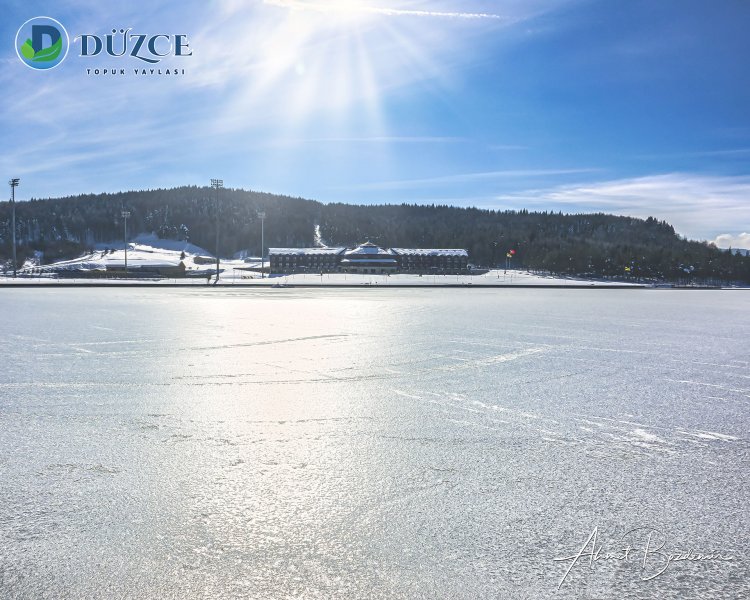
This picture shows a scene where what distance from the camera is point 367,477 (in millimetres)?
5020

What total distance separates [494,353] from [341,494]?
8297mm

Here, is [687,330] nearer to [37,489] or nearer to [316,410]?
[316,410]

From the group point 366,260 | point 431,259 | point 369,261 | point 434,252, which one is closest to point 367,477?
point 369,261

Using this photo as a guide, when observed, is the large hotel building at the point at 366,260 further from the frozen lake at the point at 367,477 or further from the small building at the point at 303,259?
the frozen lake at the point at 367,477

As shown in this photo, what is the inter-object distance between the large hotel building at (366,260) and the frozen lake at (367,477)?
96721mm

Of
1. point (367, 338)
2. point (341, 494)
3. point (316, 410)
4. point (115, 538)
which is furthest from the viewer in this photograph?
point (367, 338)

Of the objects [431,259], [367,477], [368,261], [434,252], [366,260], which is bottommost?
[367,477]

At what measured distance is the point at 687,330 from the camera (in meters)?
18.1

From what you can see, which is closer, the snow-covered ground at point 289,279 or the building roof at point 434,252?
the snow-covered ground at point 289,279

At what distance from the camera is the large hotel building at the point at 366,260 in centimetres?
11194

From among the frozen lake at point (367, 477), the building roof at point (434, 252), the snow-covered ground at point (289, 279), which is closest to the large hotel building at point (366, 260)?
the building roof at point (434, 252)

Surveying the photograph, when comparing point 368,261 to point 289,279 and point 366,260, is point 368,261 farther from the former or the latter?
point 289,279

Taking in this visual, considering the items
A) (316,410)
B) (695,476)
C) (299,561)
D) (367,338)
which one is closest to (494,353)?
(367,338)

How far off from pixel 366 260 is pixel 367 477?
110362mm
